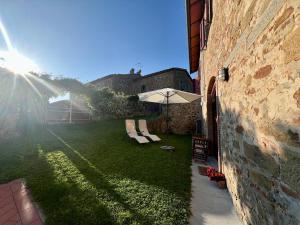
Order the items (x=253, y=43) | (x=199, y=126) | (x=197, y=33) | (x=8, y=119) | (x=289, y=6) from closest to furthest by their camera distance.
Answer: (x=289, y=6)
(x=253, y=43)
(x=8, y=119)
(x=197, y=33)
(x=199, y=126)

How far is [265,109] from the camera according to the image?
184 cm

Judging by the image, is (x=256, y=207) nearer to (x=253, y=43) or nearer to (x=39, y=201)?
(x=253, y=43)

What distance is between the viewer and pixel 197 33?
9.12 meters

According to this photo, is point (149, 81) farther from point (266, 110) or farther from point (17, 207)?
point (266, 110)

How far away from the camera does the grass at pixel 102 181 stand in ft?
8.72

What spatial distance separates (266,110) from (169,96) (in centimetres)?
588

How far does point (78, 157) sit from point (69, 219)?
3372mm

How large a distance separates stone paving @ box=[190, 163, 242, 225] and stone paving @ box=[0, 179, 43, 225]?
2471 mm

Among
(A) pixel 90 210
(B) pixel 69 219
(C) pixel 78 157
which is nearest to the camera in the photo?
(B) pixel 69 219

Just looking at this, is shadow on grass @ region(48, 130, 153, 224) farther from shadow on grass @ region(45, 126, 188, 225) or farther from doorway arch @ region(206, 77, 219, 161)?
doorway arch @ region(206, 77, 219, 161)

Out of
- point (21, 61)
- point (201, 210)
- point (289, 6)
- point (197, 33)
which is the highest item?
point (197, 33)

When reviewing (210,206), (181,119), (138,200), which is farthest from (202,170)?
(181,119)

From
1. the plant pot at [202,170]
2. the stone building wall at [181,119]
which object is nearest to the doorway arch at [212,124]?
the plant pot at [202,170]

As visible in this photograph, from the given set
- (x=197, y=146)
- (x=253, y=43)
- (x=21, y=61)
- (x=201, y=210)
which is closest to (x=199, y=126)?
(x=197, y=146)
